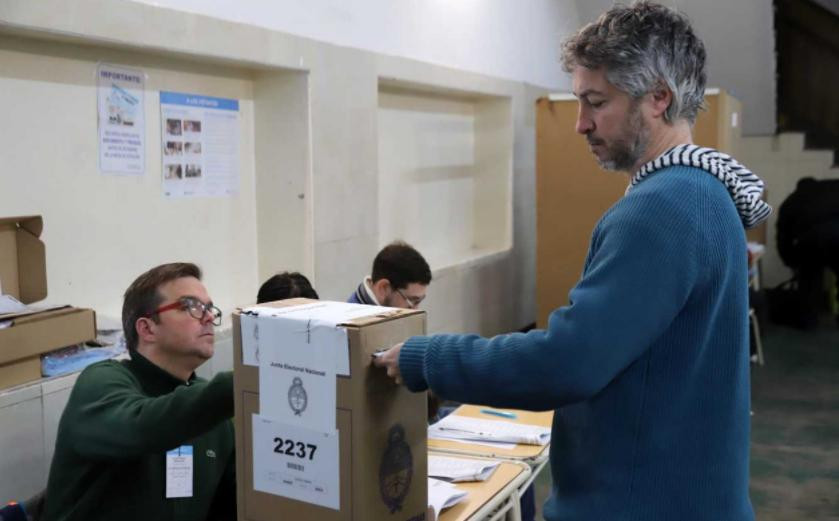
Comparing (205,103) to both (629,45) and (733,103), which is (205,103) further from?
(733,103)

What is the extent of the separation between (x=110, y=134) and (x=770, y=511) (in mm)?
2981

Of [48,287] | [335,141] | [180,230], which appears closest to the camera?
[48,287]

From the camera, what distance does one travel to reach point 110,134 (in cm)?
289

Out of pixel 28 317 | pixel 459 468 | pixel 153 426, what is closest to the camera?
pixel 153 426

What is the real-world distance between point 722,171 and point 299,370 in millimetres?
733

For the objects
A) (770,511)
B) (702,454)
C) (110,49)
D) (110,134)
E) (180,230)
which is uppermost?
(110,49)

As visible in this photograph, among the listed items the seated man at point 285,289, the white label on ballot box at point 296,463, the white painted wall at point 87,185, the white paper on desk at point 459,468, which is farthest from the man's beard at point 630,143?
the white painted wall at point 87,185

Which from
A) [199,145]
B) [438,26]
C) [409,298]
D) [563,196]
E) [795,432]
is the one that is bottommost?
[795,432]

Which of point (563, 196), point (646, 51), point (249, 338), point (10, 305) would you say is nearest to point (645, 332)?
point (646, 51)

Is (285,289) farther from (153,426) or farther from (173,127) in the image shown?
(173,127)

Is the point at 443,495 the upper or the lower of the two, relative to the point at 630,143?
lower

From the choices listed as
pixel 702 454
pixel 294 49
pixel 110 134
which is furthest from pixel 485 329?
pixel 702 454

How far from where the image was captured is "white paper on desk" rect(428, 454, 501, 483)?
83.1 inches

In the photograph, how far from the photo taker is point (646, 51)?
1263mm
